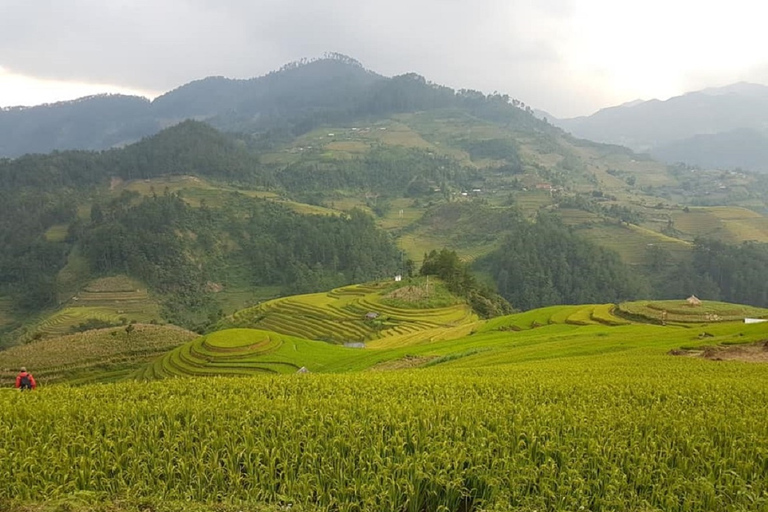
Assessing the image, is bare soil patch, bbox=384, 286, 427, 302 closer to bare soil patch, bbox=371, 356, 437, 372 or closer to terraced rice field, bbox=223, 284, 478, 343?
terraced rice field, bbox=223, 284, 478, 343

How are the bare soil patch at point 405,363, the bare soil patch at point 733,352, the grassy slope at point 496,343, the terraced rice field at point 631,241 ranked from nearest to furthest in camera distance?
1. the bare soil patch at point 733,352
2. the grassy slope at point 496,343
3. the bare soil patch at point 405,363
4. the terraced rice field at point 631,241

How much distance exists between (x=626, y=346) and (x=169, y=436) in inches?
906

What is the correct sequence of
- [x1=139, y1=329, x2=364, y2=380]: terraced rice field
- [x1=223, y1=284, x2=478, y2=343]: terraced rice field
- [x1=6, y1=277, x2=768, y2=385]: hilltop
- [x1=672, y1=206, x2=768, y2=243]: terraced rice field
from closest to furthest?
[x1=6, y1=277, x2=768, y2=385]: hilltop
[x1=139, y1=329, x2=364, y2=380]: terraced rice field
[x1=223, y1=284, x2=478, y2=343]: terraced rice field
[x1=672, y1=206, x2=768, y2=243]: terraced rice field

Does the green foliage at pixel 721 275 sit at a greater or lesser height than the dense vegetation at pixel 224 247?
lesser

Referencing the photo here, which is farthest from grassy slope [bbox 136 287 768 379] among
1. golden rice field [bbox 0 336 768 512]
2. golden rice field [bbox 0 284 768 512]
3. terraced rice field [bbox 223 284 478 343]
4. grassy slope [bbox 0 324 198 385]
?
golden rice field [bbox 0 336 768 512]

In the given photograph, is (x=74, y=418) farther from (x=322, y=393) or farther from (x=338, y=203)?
(x=338, y=203)

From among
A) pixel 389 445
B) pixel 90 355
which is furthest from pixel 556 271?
pixel 389 445

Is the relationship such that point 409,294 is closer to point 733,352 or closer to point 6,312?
point 733,352

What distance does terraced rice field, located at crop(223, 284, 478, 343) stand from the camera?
6316cm

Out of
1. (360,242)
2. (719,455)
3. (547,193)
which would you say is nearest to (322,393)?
(719,455)

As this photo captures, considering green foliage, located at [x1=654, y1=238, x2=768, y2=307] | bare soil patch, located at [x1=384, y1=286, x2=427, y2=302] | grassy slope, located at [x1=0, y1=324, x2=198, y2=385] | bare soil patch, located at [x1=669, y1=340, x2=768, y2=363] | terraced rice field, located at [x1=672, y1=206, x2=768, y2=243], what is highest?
terraced rice field, located at [x1=672, y1=206, x2=768, y2=243]

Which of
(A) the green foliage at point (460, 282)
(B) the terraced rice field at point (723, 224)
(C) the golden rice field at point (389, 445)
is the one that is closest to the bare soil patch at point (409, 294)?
(A) the green foliage at point (460, 282)

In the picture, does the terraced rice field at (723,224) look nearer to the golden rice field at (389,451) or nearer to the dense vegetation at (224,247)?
the dense vegetation at (224,247)

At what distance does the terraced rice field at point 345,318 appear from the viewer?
63.2 m
